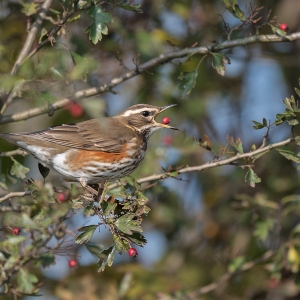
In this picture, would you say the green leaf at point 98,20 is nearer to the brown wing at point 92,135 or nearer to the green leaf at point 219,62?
the green leaf at point 219,62

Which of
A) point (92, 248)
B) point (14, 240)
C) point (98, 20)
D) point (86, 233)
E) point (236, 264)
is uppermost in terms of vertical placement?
point (98, 20)

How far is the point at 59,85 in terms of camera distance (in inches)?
168

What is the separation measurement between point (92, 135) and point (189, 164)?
71.2 inches

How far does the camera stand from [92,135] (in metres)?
5.70

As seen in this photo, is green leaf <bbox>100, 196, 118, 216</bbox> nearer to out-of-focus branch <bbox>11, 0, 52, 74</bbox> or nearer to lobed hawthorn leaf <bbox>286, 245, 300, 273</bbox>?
out-of-focus branch <bbox>11, 0, 52, 74</bbox>

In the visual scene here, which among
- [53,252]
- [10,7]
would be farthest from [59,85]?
[10,7]

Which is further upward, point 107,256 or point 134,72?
point 134,72

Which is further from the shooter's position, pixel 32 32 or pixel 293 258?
pixel 293 258

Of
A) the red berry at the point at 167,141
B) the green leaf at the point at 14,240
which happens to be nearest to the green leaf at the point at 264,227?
the red berry at the point at 167,141

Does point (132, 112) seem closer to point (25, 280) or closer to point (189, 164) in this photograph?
point (189, 164)

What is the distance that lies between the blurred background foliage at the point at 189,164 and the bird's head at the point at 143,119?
0.92 feet

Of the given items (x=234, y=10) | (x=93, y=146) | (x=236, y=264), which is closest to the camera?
(x=234, y=10)

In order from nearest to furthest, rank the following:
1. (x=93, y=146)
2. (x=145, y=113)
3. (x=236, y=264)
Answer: (x=93, y=146) < (x=145, y=113) < (x=236, y=264)

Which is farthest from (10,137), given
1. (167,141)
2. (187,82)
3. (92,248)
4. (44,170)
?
(167,141)
